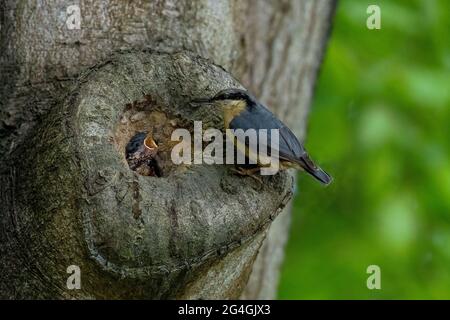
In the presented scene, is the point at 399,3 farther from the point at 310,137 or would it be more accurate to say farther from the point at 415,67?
the point at 310,137

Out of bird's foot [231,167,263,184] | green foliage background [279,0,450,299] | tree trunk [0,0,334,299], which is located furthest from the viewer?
green foliage background [279,0,450,299]

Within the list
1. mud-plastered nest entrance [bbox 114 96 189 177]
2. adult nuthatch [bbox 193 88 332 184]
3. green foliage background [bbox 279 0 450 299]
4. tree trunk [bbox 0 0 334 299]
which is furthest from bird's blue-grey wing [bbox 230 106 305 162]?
green foliage background [bbox 279 0 450 299]

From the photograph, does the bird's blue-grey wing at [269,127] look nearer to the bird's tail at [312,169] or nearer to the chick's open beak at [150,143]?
the bird's tail at [312,169]

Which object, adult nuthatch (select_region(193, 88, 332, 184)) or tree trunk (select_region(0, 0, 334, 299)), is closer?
tree trunk (select_region(0, 0, 334, 299))

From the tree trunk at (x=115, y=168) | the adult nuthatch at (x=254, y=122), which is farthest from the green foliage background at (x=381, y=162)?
the adult nuthatch at (x=254, y=122)

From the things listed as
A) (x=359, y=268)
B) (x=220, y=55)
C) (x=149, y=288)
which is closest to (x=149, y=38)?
(x=220, y=55)

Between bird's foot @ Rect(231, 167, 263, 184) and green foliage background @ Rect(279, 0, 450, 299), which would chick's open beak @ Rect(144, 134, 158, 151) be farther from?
green foliage background @ Rect(279, 0, 450, 299)

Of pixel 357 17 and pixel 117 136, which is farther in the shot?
pixel 357 17

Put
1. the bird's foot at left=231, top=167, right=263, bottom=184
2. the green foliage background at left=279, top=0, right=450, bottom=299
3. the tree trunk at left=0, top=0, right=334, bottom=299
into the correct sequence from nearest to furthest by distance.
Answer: the tree trunk at left=0, top=0, right=334, bottom=299 → the bird's foot at left=231, top=167, right=263, bottom=184 → the green foliage background at left=279, top=0, right=450, bottom=299

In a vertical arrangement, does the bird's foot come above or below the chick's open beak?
below
